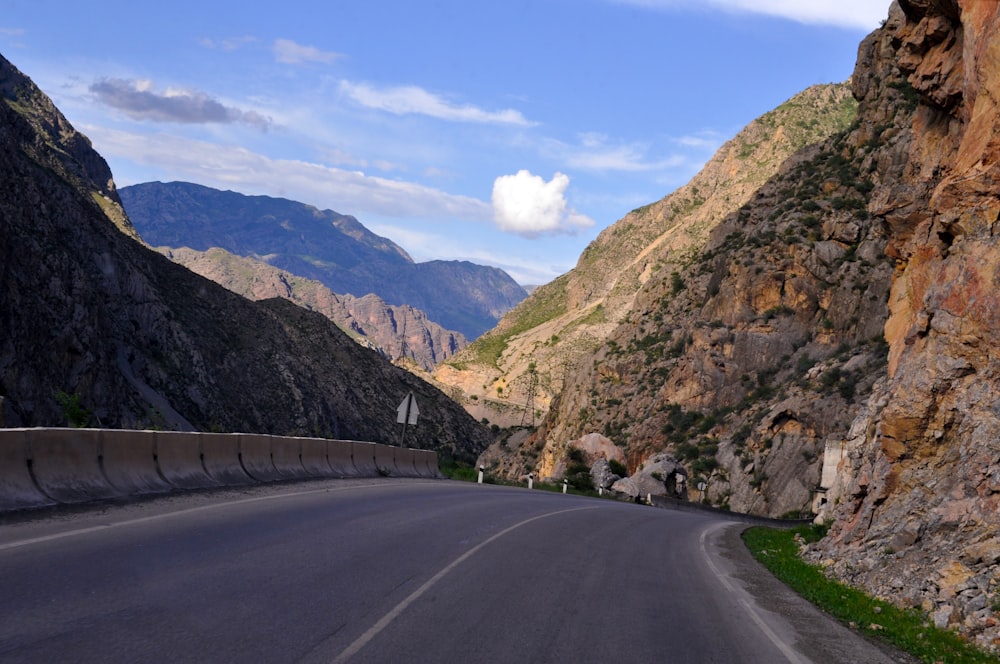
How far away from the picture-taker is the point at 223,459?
60.2ft

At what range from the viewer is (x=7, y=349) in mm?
49469

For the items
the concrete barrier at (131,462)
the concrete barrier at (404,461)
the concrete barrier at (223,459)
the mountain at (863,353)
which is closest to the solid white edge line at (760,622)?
the mountain at (863,353)

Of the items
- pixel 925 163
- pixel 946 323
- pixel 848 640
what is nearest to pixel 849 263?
pixel 925 163

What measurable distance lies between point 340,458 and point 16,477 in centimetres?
1418

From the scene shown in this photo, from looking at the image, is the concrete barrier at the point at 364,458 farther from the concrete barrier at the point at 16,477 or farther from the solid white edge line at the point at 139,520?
the concrete barrier at the point at 16,477

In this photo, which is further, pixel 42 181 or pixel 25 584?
pixel 42 181

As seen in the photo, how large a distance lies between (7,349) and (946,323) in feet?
156

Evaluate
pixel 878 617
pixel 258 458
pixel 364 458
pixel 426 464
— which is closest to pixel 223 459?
pixel 258 458

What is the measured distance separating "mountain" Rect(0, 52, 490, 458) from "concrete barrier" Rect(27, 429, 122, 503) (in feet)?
23.9

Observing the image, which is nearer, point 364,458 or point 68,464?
point 68,464

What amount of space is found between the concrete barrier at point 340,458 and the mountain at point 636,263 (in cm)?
6946

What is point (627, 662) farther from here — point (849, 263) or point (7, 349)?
point (849, 263)

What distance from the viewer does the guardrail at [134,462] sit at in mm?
11656

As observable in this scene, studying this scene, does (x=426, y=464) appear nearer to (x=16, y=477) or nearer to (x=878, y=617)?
(x=16, y=477)
